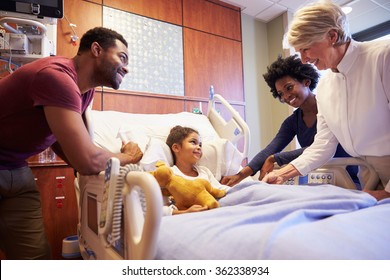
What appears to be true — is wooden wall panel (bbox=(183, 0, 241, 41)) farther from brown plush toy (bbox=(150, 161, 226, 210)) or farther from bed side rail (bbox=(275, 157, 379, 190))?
brown plush toy (bbox=(150, 161, 226, 210))

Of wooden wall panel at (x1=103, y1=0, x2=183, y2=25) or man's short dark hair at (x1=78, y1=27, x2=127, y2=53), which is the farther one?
wooden wall panel at (x1=103, y1=0, x2=183, y2=25)

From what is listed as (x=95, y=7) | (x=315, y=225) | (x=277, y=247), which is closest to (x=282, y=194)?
(x=315, y=225)

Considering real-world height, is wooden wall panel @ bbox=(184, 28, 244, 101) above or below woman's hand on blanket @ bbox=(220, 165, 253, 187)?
above

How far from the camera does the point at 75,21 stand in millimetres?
2484

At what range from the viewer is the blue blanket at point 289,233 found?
53 centimetres

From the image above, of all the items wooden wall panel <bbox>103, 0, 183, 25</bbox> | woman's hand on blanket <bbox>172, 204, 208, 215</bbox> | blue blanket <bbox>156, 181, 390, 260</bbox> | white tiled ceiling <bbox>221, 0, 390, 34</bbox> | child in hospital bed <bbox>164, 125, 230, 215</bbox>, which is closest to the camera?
blue blanket <bbox>156, 181, 390, 260</bbox>

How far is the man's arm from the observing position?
3.11ft

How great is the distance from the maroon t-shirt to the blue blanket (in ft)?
2.05

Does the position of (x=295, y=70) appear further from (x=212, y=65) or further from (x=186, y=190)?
(x=212, y=65)

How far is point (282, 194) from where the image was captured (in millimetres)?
952

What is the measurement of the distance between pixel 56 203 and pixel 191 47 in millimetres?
2252

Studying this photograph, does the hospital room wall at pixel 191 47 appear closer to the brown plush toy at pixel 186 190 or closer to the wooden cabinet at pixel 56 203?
the wooden cabinet at pixel 56 203

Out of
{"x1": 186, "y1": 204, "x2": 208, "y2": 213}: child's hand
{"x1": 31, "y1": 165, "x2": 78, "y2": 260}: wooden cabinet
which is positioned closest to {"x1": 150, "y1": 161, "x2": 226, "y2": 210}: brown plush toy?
{"x1": 186, "y1": 204, "x2": 208, "y2": 213}: child's hand
